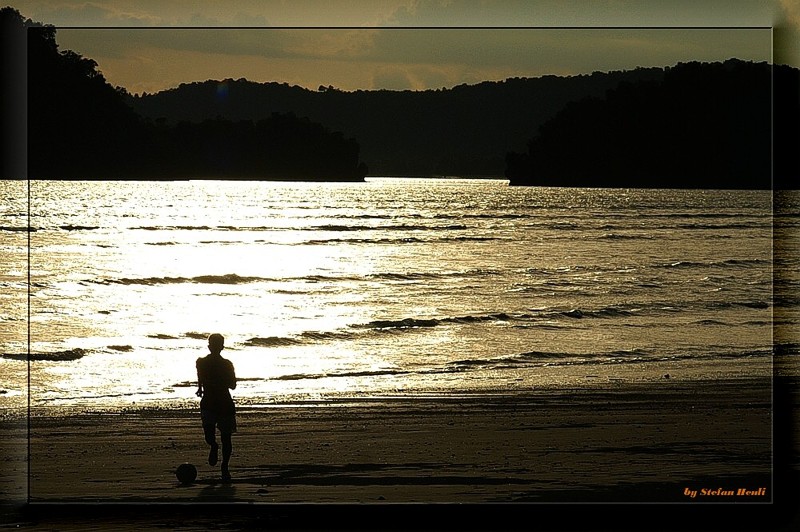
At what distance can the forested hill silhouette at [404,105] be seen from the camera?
9078mm

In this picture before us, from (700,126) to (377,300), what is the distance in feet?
76.5

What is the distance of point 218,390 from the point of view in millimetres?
9109

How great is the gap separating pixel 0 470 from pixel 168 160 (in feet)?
21.5

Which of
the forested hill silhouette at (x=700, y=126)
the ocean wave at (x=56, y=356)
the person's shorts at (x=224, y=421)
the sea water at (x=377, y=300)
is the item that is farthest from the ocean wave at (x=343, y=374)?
the person's shorts at (x=224, y=421)

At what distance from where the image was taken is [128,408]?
15.0 m

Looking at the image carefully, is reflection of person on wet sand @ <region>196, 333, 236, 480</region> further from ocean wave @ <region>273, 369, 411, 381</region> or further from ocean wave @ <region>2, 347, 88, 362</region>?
ocean wave @ <region>2, 347, 88, 362</region>

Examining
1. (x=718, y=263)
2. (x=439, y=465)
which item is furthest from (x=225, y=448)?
(x=718, y=263)

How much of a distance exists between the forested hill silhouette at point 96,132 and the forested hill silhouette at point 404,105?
0.29m

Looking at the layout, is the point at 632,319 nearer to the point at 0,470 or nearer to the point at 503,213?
the point at 0,470

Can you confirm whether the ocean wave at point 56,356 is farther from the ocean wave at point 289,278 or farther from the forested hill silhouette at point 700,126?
the ocean wave at point 289,278

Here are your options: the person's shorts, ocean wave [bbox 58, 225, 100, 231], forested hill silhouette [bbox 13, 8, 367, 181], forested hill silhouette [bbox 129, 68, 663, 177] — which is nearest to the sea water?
ocean wave [bbox 58, 225, 100, 231]

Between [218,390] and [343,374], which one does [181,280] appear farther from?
[218,390]

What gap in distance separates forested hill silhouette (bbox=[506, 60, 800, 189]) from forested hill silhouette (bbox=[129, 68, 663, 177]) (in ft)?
1.34

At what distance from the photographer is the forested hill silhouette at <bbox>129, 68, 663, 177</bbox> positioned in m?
9.08
